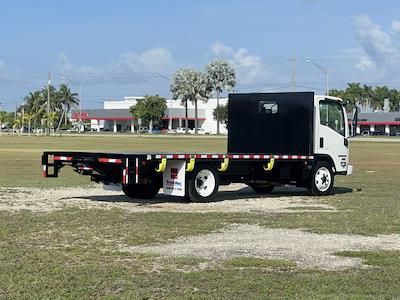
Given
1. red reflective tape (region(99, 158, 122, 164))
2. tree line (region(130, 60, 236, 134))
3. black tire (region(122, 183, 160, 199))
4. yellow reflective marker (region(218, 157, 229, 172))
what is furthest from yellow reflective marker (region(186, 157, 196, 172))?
tree line (region(130, 60, 236, 134))

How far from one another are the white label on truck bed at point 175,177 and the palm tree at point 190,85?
13217cm

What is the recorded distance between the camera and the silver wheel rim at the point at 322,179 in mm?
18984

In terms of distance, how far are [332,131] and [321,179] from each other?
137 cm

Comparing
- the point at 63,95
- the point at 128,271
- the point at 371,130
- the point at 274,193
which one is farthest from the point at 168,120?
the point at 128,271

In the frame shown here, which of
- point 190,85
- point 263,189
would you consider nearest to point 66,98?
point 190,85

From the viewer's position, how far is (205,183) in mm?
16797

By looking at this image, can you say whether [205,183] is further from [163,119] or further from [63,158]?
[163,119]

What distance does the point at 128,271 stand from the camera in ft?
27.5

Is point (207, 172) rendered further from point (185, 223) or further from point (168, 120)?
point (168, 120)

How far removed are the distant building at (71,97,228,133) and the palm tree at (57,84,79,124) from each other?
3240 millimetres

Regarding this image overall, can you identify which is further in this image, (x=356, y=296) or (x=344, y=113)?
(x=344, y=113)

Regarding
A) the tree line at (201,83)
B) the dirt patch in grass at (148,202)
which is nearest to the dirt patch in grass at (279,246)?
the dirt patch in grass at (148,202)

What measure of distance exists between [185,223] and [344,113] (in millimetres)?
8474

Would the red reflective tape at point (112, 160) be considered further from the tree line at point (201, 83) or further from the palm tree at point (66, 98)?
the palm tree at point (66, 98)
